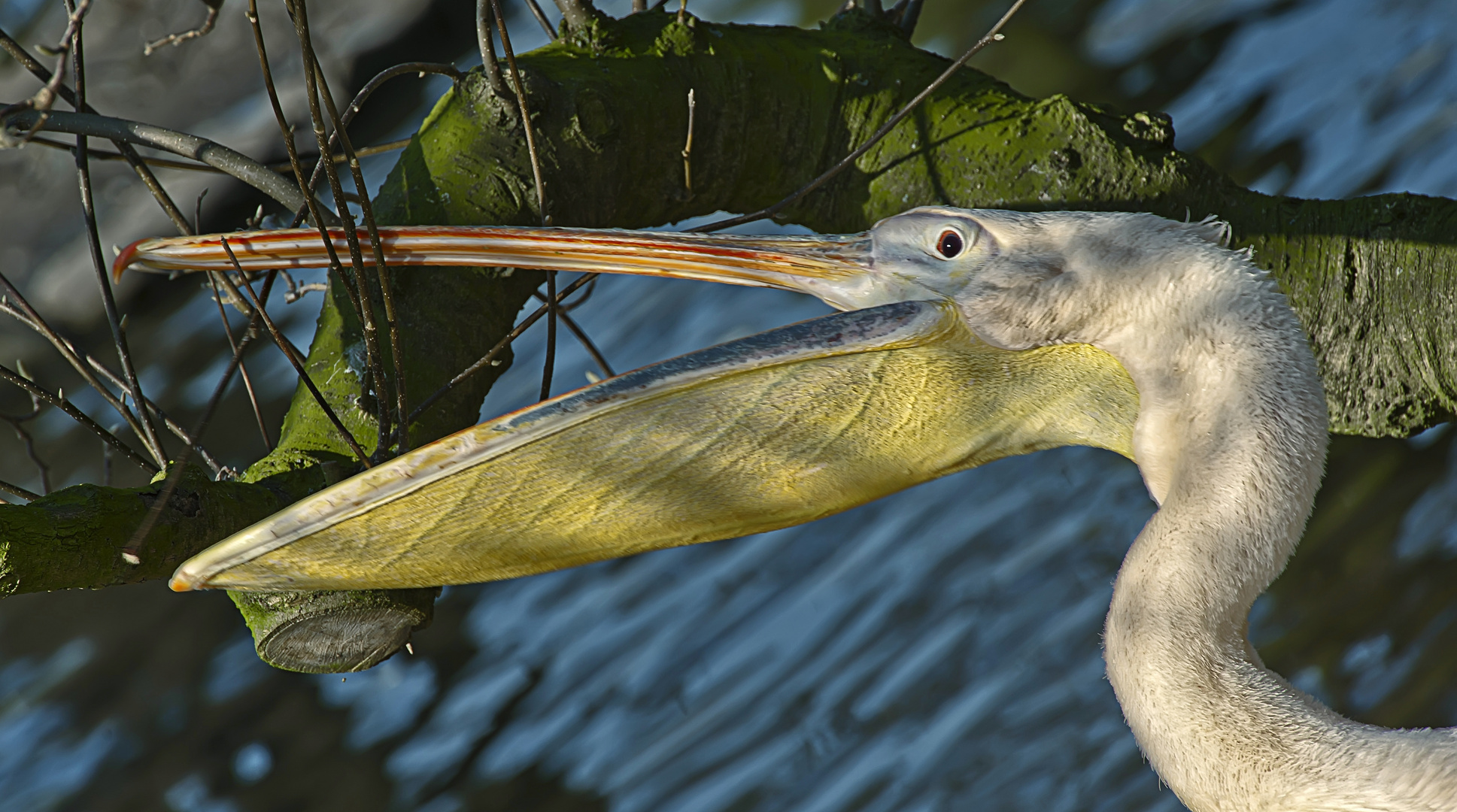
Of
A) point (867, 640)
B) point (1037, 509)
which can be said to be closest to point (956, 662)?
point (867, 640)

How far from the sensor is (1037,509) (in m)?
3.87

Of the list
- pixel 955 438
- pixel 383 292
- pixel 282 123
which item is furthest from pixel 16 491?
pixel 955 438

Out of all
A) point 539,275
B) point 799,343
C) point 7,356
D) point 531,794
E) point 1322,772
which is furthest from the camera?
point 7,356

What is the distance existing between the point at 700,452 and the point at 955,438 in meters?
0.40

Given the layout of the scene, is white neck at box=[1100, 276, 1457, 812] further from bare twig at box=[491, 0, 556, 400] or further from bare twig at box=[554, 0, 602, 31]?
bare twig at box=[554, 0, 602, 31]

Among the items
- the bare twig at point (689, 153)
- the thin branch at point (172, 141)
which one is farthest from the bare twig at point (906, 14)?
the thin branch at point (172, 141)

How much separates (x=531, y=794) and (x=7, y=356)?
2.64m

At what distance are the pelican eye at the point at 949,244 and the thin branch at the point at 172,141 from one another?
3.34ft

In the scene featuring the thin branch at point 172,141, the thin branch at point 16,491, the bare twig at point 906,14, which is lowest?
the thin branch at point 16,491

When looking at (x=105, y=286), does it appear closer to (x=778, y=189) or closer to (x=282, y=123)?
(x=282, y=123)

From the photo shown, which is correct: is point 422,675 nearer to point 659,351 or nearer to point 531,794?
point 531,794

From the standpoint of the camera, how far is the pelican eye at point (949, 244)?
1674mm

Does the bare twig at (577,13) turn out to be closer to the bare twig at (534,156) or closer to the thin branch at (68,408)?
the bare twig at (534,156)

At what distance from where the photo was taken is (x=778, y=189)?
225cm
